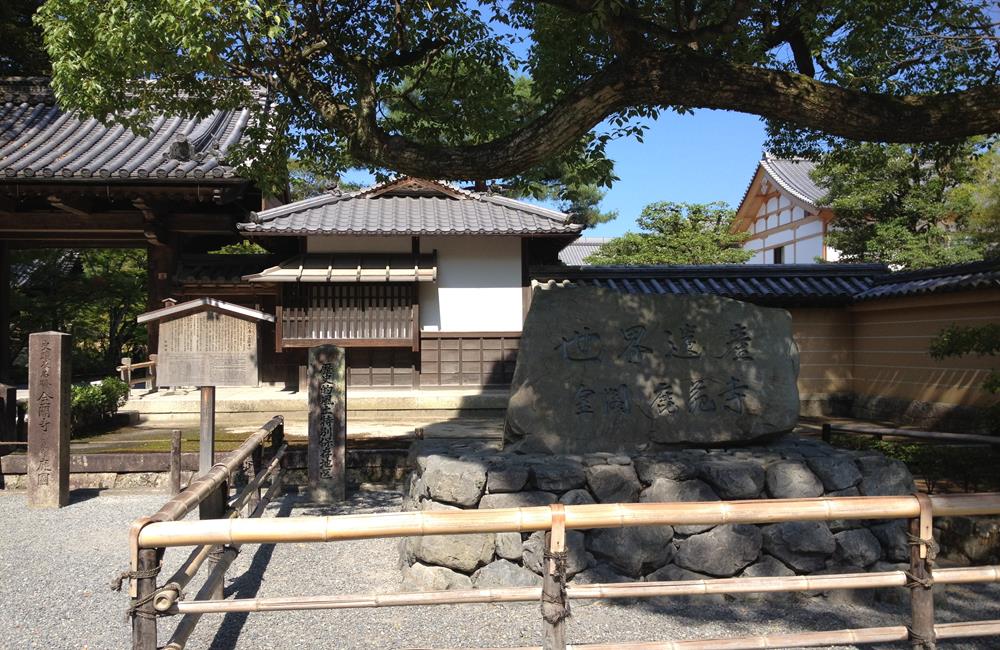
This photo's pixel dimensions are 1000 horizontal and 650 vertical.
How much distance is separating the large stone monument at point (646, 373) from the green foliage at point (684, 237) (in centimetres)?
1468

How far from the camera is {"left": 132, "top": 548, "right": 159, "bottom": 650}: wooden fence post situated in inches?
94.6

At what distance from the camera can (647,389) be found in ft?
17.0

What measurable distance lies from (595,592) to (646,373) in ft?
9.03

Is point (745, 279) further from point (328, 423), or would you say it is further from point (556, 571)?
point (556, 571)

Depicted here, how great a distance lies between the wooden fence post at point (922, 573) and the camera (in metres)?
2.63

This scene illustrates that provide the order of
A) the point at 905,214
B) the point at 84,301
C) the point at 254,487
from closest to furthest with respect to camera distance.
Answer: the point at 254,487, the point at 905,214, the point at 84,301

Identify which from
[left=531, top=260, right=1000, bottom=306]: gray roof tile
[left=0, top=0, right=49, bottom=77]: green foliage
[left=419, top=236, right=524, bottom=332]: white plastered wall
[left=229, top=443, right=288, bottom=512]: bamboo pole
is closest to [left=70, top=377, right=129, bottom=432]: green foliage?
[left=229, top=443, right=288, bottom=512]: bamboo pole

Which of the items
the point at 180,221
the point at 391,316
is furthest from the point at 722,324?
the point at 180,221

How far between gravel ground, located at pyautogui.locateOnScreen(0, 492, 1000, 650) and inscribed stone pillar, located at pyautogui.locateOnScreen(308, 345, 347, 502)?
129 centimetres

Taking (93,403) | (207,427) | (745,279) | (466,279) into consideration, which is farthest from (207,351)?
(745,279)

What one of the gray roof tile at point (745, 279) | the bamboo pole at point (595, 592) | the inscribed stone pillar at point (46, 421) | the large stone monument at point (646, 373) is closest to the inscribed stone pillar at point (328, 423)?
the large stone monument at point (646, 373)

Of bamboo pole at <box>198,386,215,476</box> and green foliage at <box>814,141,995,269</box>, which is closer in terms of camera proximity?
bamboo pole at <box>198,386,215,476</box>

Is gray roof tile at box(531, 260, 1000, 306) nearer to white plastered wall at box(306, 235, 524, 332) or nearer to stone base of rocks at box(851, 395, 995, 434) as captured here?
white plastered wall at box(306, 235, 524, 332)

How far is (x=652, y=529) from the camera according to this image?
4598mm
